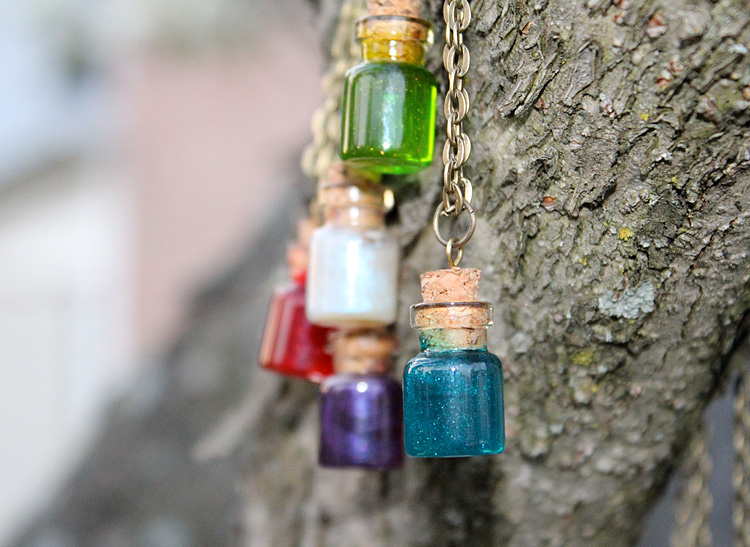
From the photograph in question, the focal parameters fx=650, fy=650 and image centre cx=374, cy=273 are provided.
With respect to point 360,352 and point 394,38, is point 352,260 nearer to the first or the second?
point 360,352

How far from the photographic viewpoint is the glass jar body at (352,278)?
66cm

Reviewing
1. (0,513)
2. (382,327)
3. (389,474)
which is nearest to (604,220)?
(382,327)

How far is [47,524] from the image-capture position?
5.86 feet

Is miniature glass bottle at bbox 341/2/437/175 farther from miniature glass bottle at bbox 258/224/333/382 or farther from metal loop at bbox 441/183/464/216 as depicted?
miniature glass bottle at bbox 258/224/333/382

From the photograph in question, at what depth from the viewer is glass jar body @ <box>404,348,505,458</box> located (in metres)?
0.53

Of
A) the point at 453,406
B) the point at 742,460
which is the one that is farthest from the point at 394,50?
the point at 742,460

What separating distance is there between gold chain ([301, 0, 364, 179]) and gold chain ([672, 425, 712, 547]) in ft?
1.82

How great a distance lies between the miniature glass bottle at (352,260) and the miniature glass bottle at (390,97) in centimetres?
7

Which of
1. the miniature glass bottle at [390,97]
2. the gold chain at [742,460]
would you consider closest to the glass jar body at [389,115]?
the miniature glass bottle at [390,97]

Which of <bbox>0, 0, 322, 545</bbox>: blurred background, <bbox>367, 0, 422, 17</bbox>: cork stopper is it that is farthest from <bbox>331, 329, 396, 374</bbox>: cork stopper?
<bbox>0, 0, 322, 545</bbox>: blurred background

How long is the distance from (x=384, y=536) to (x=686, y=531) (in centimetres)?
39

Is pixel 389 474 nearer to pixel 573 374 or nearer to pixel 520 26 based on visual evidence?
pixel 573 374

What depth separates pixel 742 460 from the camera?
0.76m

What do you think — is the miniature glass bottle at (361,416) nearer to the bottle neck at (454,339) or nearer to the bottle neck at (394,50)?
the bottle neck at (454,339)
